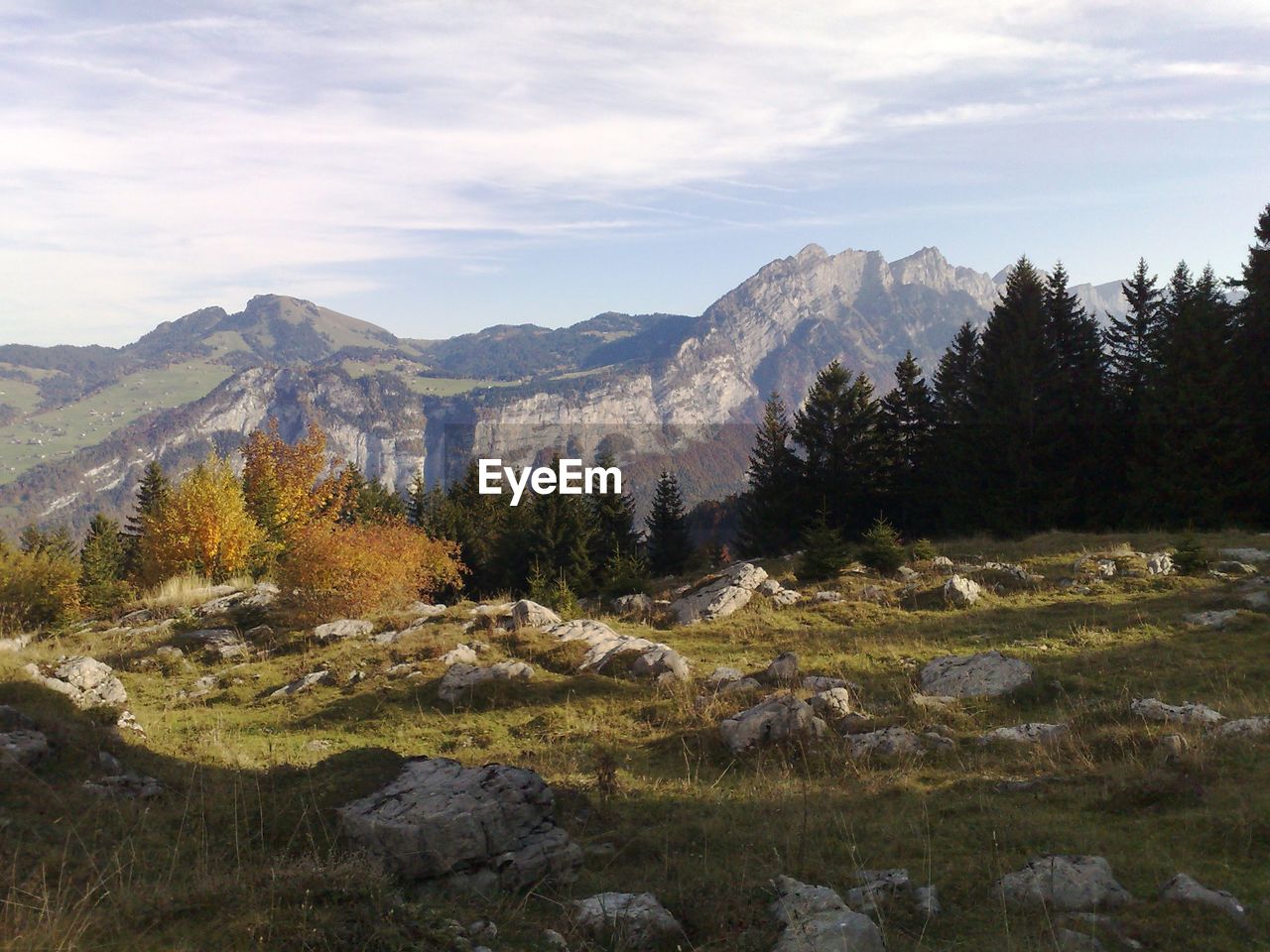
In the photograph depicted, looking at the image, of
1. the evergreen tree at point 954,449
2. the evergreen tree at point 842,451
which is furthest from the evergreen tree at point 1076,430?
the evergreen tree at point 842,451

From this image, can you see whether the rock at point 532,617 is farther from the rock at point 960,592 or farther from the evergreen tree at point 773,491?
the evergreen tree at point 773,491

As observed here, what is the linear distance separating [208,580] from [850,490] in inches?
1454

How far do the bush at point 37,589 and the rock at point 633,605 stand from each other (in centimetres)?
2012

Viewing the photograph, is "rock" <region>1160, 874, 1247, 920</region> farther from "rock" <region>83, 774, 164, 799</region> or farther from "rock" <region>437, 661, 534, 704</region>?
"rock" <region>437, 661, 534, 704</region>

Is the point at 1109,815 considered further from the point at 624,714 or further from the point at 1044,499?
the point at 1044,499

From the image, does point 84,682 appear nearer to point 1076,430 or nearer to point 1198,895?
point 1198,895

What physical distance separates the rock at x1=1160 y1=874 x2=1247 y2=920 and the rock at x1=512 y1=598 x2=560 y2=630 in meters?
14.6

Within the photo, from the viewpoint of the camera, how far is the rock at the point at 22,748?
797 cm

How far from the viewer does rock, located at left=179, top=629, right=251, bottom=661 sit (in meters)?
19.3

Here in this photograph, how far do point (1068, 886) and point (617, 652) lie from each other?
1093cm

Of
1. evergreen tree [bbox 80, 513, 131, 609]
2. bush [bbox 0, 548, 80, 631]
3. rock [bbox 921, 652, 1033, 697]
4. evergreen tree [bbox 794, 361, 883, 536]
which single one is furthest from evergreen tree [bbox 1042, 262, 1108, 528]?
evergreen tree [bbox 80, 513, 131, 609]

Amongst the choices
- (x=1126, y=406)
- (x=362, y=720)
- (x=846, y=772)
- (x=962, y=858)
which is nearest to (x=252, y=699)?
(x=362, y=720)

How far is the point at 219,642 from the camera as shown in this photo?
2038cm

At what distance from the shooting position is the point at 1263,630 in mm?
15336
